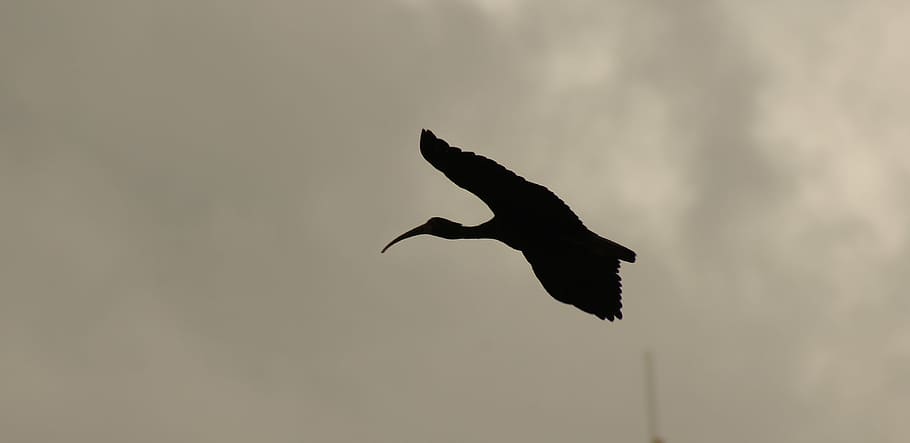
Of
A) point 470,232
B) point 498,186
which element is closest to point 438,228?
point 470,232

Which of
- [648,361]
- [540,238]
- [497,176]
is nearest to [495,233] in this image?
[540,238]

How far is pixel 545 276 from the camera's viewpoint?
24344mm

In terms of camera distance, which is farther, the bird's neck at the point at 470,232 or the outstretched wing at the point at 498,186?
the bird's neck at the point at 470,232

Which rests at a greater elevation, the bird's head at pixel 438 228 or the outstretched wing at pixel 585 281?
the bird's head at pixel 438 228

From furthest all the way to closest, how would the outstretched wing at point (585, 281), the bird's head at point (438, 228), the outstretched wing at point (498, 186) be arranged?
1. the bird's head at point (438, 228)
2. the outstretched wing at point (585, 281)
3. the outstretched wing at point (498, 186)

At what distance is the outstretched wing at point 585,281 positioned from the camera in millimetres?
24078

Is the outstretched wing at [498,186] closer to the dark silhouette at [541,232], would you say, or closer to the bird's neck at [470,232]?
the dark silhouette at [541,232]

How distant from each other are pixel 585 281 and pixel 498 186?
112 inches

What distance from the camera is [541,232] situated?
2359 cm

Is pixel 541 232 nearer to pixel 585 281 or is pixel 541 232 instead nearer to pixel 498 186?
pixel 585 281

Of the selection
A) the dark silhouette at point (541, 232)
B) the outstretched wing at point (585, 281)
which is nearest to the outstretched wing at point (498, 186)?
the dark silhouette at point (541, 232)

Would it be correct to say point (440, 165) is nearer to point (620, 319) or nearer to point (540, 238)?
point (540, 238)

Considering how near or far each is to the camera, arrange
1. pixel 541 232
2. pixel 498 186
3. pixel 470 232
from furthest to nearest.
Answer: pixel 470 232
pixel 541 232
pixel 498 186

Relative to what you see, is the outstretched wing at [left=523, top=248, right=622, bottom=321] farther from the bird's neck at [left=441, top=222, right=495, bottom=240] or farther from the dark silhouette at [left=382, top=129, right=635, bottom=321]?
the bird's neck at [left=441, top=222, right=495, bottom=240]
